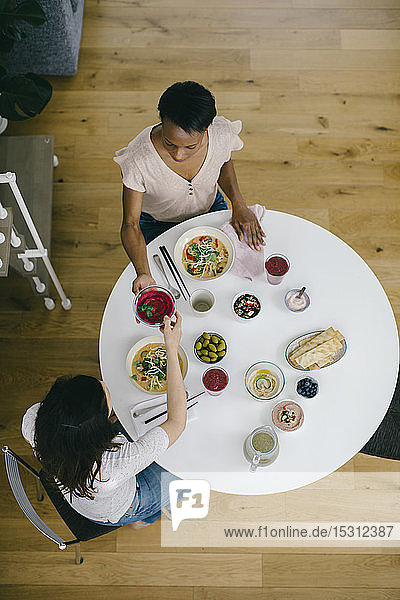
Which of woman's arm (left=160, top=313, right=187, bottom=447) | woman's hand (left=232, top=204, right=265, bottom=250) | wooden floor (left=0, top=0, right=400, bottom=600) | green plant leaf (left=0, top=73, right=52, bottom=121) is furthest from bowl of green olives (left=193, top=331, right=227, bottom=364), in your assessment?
green plant leaf (left=0, top=73, right=52, bottom=121)

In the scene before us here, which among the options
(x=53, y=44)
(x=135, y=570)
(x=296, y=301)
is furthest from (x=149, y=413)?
(x=53, y=44)

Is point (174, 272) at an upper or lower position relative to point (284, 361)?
upper

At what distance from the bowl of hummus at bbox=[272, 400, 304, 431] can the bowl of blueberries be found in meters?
0.04

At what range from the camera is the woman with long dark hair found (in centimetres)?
144

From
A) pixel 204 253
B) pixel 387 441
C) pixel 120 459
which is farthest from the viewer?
pixel 387 441

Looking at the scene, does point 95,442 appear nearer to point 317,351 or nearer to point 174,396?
point 174,396

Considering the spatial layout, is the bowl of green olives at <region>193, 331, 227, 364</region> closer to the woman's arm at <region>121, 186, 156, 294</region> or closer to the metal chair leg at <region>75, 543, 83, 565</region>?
the woman's arm at <region>121, 186, 156, 294</region>

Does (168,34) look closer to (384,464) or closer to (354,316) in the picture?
(354,316)

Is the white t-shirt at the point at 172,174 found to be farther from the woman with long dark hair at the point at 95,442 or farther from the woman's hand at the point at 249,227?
the woman with long dark hair at the point at 95,442

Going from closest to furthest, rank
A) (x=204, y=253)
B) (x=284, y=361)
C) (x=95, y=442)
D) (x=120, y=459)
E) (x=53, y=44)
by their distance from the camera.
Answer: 1. (x=95, y=442)
2. (x=120, y=459)
3. (x=284, y=361)
4. (x=204, y=253)
5. (x=53, y=44)

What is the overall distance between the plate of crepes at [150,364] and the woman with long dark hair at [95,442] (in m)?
0.11

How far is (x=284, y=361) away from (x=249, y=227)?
50 centimetres

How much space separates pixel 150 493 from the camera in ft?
6.26

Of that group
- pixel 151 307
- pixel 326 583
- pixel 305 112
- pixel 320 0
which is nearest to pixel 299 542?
pixel 326 583
